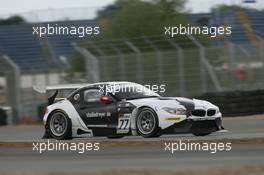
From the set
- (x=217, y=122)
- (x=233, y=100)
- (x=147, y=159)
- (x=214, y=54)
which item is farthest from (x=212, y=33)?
(x=147, y=159)

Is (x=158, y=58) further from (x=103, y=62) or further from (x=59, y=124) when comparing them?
(x=59, y=124)

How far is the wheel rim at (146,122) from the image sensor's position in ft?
45.2

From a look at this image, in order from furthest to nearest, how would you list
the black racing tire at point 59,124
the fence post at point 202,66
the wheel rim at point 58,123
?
the fence post at point 202,66
the wheel rim at point 58,123
the black racing tire at point 59,124

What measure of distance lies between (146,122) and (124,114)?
1.75ft

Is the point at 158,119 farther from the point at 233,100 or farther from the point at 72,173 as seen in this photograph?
the point at 233,100

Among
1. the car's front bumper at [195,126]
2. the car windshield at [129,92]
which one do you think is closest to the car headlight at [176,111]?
the car's front bumper at [195,126]

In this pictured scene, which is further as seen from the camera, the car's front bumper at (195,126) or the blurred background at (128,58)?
the blurred background at (128,58)

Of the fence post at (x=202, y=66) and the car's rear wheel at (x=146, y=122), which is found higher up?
the fence post at (x=202, y=66)

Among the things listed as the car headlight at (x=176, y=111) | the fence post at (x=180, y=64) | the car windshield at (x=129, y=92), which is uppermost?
the fence post at (x=180, y=64)

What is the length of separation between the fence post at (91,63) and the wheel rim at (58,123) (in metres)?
10.5

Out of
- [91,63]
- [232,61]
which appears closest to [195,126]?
[232,61]

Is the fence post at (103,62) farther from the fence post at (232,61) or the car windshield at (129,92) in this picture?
the car windshield at (129,92)

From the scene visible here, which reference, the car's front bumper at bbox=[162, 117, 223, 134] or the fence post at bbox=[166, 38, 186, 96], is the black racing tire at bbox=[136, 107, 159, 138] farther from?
the fence post at bbox=[166, 38, 186, 96]

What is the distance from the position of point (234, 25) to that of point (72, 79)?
5775mm
